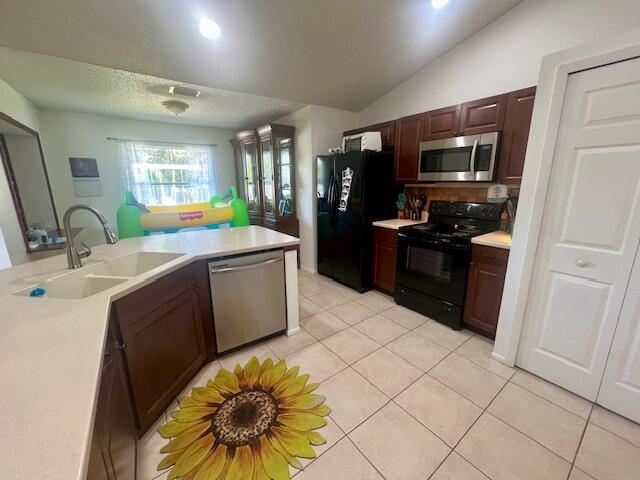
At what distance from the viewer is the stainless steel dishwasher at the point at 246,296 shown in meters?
1.90

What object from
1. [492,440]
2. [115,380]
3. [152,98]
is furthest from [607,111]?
[152,98]

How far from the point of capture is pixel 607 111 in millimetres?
1418

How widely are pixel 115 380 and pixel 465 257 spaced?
2.43 metres

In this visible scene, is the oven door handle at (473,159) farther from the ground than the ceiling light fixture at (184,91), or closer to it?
closer to it

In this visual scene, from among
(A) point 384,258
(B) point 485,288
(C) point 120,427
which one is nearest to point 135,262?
(C) point 120,427

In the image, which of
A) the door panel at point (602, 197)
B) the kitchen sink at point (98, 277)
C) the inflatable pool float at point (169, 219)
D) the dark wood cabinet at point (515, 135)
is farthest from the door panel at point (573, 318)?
the inflatable pool float at point (169, 219)

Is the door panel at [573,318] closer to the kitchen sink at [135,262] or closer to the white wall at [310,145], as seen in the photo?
Answer: the kitchen sink at [135,262]

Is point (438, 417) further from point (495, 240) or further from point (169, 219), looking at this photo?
point (169, 219)

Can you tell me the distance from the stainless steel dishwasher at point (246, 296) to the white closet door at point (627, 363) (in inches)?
86.1

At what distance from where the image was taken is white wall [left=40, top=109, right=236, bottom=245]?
11.8ft

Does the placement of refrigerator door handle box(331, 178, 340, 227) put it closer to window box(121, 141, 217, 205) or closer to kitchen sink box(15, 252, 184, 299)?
kitchen sink box(15, 252, 184, 299)

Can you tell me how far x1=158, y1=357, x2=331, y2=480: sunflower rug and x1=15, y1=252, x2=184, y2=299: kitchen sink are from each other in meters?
0.89

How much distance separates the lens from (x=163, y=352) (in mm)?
1497

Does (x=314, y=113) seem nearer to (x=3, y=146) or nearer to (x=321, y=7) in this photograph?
(x=321, y=7)
